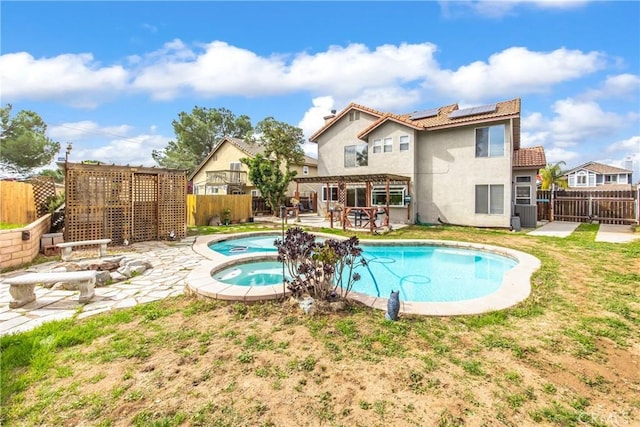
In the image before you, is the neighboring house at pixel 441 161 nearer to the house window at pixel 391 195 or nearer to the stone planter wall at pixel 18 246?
the house window at pixel 391 195

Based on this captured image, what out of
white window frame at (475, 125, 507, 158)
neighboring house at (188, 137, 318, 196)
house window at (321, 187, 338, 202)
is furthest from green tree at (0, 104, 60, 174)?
white window frame at (475, 125, 507, 158)

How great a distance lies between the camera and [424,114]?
1870cm

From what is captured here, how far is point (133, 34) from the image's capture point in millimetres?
12672

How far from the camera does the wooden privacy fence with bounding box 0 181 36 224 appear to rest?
997 cm

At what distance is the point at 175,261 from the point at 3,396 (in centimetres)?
579

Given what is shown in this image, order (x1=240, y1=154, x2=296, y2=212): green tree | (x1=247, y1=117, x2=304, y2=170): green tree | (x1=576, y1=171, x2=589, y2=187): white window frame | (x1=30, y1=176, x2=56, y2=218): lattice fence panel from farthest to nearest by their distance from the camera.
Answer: (x1=576, y1=171, x2=589, y2=187): white window frame
(x1=247, y1=117, x2=304, y2=170): green tree
(x1=240, y1=154, x2=296, y2=212): green tree
(x1=30, y1=176, x2=56, y2=218): lattice fence panel

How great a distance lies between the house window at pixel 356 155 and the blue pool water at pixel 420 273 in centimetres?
Result: 949

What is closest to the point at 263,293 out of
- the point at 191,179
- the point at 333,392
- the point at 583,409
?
the point at 333,392

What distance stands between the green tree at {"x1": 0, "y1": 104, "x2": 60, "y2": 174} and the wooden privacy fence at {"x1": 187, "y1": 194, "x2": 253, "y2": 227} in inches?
646

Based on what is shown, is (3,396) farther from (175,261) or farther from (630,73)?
(630,73)

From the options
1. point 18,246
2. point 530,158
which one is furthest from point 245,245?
point 530,158

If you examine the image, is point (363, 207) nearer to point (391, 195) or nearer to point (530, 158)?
point (391, 195)

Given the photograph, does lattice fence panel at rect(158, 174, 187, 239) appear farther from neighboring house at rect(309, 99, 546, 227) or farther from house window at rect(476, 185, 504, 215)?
house window at rect(476, 185, 504, 215)

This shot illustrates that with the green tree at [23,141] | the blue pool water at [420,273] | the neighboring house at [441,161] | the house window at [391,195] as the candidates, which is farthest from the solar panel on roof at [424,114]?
the green tree at [23,141]
